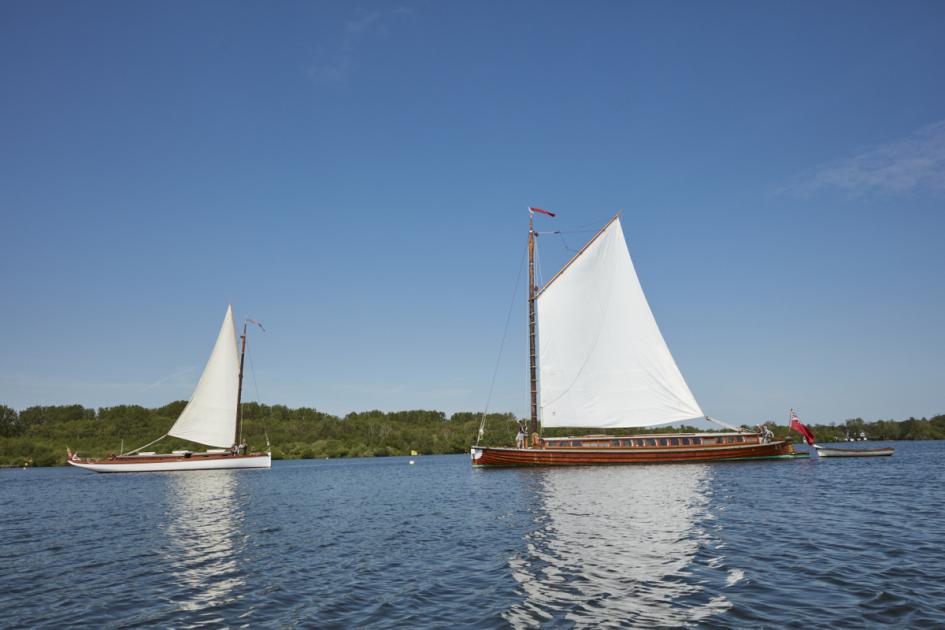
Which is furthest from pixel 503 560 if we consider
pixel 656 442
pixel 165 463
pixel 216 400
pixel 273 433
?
pixel 273 433

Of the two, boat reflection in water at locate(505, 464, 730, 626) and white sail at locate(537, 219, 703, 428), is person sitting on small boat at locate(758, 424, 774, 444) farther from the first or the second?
boat reflection in water at locate(505, 464, 730, 626)

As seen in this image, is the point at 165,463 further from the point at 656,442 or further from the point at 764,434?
the point at 764,434

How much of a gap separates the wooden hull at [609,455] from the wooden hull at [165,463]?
132 feet

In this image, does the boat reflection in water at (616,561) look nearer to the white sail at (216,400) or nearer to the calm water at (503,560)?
the calm water at (503,560)

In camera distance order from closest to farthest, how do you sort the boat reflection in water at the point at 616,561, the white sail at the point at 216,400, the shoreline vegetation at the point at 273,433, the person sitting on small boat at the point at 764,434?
the boat reflection in water at the point at 616,561 → the person sitting on small boat at the point at 764,434 → the white sail at the point at 216,400 → the shoreline vegetation at the point at 273,433

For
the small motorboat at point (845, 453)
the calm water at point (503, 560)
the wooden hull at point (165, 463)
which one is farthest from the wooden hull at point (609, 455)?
the wooden hull at point (165, 463)

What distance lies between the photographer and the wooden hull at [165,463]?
81.8 metres

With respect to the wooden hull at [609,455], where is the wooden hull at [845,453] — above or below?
below

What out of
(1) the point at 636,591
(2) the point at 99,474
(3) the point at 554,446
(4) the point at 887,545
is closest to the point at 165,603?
(1) the point at 636,591

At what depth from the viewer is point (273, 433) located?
489 ft

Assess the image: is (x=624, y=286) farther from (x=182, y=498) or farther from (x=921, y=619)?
(x=921, y=619)

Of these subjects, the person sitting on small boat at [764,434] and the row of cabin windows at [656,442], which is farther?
the person sitting on small boat at [764,434]

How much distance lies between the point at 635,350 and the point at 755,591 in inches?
1739

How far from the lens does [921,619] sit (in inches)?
485
